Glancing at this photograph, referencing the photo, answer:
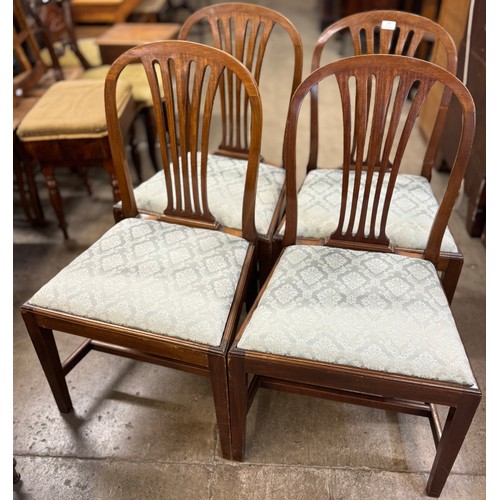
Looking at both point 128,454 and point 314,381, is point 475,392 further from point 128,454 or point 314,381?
point 128,454

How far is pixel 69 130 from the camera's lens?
1.95 metres

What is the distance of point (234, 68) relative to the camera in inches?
49.8

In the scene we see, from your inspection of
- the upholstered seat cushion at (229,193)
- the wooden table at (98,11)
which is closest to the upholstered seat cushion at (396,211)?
the upholstered seat cushion at (229,193)

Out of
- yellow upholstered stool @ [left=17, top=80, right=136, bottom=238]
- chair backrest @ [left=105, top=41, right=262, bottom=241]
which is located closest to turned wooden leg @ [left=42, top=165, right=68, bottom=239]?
yellow upholstered stool @ [left=17, top=80, right=136, bottom=238]

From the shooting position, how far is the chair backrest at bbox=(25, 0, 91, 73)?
246 centimetres

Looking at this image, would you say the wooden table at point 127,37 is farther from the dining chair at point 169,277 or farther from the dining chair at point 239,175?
the dining chair at point 169,277

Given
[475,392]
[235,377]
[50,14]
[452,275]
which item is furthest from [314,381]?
[50,14]

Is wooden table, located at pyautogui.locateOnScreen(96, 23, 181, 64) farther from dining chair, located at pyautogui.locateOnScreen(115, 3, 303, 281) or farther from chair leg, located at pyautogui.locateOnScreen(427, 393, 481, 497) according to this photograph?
chair leg, located at pyautogui.locateOnScreen(427, 393, 481, 497)

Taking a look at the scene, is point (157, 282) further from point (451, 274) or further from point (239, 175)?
point (451, 274)

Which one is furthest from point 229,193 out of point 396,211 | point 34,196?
point 34,196

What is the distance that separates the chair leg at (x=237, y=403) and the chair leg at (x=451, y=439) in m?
0.50

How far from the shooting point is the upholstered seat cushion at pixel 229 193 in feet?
5.10

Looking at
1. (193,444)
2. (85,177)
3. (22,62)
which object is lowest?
(193,444)

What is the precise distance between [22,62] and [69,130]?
0.74 m
